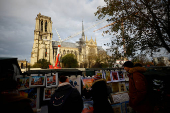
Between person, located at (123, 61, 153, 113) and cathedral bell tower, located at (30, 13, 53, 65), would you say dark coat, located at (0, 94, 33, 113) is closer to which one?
person, located at (123, 61, 153, 113)

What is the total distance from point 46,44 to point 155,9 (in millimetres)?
55063

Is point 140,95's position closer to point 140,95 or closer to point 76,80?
point 140,95

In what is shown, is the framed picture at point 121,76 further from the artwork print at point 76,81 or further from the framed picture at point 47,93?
the framed picture at point 47,93

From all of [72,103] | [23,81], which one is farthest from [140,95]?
[23,81]

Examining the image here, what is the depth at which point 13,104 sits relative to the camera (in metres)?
1.25

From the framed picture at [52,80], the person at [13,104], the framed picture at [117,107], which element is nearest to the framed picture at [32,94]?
the framed picture at [52,80]

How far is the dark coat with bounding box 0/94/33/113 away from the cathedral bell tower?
51.8 metres

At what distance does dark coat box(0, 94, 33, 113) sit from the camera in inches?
47.1

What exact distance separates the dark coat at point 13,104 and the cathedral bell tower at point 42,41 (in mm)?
51753

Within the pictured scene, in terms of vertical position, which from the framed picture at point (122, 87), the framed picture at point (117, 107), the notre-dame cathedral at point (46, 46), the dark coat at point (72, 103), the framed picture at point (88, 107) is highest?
the notre-dame cathedral at point (46, 46)

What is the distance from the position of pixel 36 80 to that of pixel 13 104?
2.40 metres

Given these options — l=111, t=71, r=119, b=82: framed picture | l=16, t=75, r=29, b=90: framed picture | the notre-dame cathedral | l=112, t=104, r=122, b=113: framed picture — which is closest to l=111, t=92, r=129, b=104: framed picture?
l=112, t=104, r=122, b=113: framed picture

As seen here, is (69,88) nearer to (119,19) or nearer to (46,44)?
(119,19)

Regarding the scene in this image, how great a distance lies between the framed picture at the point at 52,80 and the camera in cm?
357
